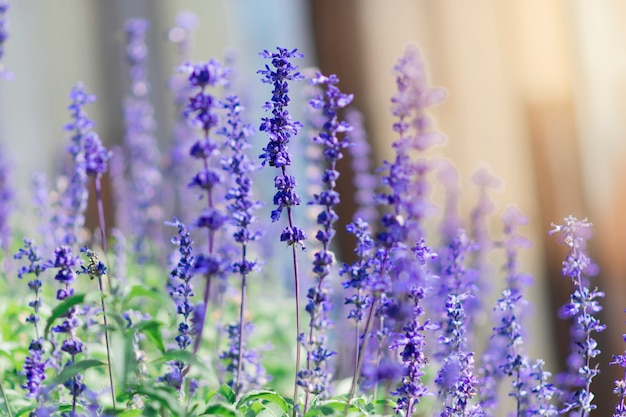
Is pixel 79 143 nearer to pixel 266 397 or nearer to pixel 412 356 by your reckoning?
pixel 266 397

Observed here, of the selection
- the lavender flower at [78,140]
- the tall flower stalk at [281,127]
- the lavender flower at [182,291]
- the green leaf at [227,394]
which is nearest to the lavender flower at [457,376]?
the tall flower stalk at [281,127]

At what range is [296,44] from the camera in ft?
22.7

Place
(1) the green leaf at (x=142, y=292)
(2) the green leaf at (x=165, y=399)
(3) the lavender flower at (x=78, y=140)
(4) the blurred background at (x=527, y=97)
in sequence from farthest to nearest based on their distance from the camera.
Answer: (4) the blurred background at (x=527, y=97)
(3) the lavender flower at (x=78, y=140)
(1) the green leaf at (x=142, y=292)
(2) the green leaf at (x=165, y=399)

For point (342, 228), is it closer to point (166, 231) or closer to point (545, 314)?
point (545, 314)

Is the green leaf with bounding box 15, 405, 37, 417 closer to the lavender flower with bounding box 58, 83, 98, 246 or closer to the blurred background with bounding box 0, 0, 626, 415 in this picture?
the lavender flower with bounding box 58, 83, 98, 246

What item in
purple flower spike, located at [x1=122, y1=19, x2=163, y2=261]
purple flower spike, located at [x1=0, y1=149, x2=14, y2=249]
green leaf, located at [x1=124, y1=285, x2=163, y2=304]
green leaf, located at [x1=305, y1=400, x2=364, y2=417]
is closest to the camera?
green leaf, located at [x1=305, y1=400, x2=364, y2=417]

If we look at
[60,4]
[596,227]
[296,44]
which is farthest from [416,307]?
[60,4]

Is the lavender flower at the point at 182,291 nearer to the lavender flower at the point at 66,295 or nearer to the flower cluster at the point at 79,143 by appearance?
the lavender flower at the point at 66,295

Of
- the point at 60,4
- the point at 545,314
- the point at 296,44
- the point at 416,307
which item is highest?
the point at 60,4

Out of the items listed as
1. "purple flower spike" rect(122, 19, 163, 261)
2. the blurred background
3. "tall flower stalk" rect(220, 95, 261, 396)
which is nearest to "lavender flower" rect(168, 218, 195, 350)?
"tall flower stalk" rect(220, 95, 261, 396)

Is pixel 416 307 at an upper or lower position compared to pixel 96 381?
upper

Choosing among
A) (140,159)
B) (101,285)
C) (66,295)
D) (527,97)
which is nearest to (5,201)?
(140,159)

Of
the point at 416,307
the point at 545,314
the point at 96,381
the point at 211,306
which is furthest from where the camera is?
the point at 545,314

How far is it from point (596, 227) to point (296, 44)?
2.56 m
